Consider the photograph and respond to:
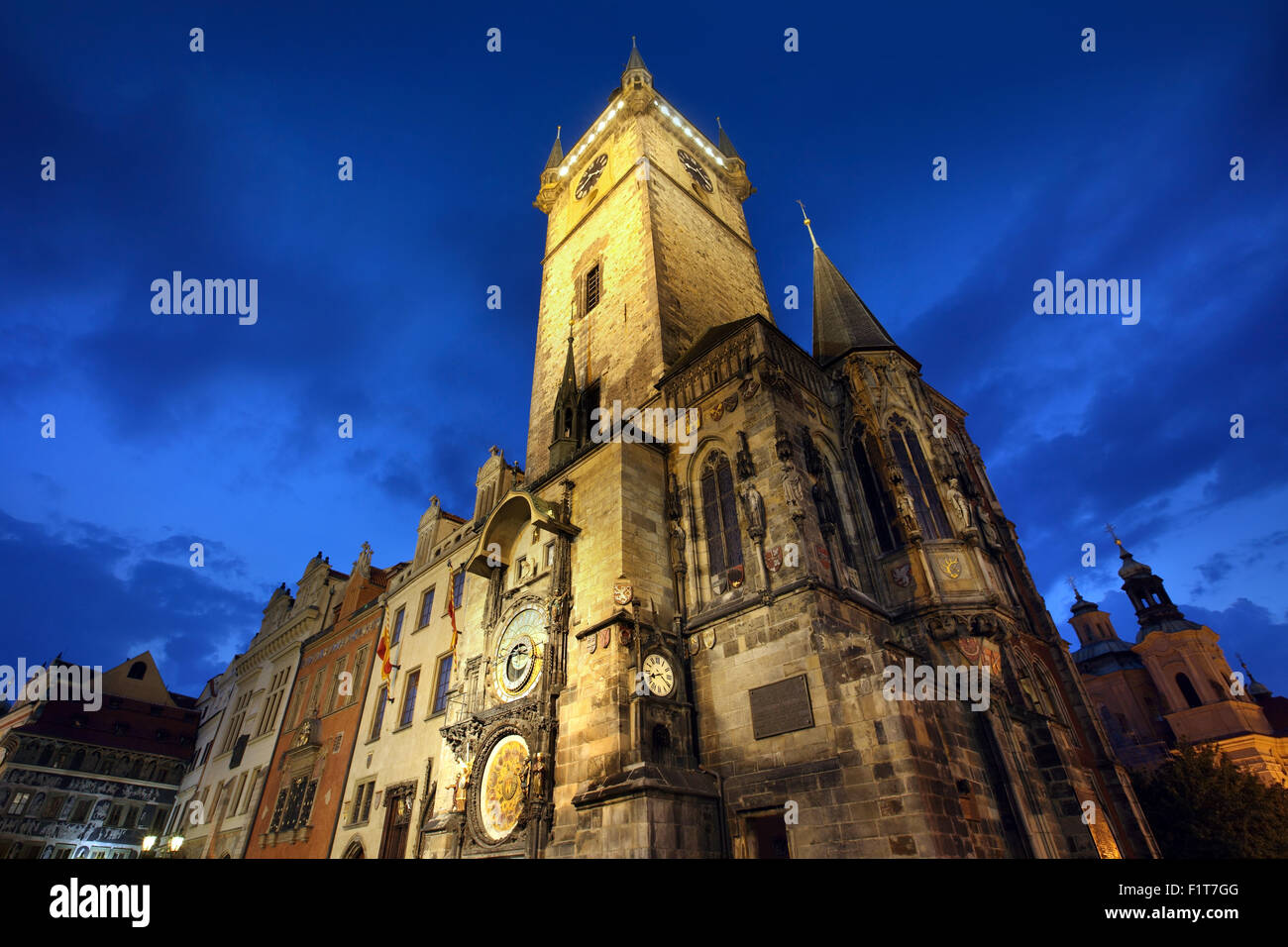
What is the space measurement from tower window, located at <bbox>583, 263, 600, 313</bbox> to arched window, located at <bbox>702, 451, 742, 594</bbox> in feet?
44.1

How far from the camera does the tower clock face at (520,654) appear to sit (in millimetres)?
16953

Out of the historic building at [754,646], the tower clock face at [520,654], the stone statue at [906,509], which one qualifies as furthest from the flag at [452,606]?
the stone statue at [906,509]

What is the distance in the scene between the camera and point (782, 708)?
13.2 m

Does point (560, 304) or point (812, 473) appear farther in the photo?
point (560, 304)

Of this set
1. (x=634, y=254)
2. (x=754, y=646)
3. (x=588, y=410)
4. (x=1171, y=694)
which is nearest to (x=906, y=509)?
(x=754, y=646)

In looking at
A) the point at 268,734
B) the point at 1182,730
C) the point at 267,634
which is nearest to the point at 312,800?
the point at 268,734

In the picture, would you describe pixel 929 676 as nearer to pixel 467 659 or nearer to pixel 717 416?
pixel 717 416

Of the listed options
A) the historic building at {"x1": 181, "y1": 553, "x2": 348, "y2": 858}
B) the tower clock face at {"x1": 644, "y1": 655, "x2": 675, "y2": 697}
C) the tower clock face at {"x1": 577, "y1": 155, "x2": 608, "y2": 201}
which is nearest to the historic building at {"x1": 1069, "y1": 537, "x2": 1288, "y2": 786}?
the tower clock face at {"x1": 644, "y1": 655, "x2": 675, "y2": 697}

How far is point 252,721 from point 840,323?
121 feet

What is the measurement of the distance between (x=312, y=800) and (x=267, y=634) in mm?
18203

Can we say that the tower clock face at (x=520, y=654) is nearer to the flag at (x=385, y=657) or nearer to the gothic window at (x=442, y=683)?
the gothic window at (x=442, y=683)

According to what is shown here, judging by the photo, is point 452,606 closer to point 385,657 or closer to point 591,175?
point 385,657

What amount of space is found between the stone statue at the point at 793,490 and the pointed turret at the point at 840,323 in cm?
675

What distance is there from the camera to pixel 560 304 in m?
31.4
